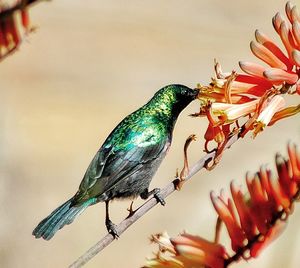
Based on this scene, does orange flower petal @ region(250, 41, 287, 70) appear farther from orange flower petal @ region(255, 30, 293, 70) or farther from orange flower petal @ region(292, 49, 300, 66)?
orange flower petal @ region(292, 49, 300, 66)

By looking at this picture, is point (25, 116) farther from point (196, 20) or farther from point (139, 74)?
point (196, 20)

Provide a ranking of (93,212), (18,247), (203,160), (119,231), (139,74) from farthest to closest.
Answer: (139,74) → (93,212) → (18,247) → (203,160) → (119,231)

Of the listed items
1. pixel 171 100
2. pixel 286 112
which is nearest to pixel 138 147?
pixel 171 100

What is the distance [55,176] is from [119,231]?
5.12 m

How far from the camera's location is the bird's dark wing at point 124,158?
256 centimetres

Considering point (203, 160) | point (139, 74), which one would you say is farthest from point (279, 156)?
point (139, 74)

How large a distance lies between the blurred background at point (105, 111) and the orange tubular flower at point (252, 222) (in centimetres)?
384

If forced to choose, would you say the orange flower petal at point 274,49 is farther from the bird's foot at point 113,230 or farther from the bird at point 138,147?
the bird at point 138,147

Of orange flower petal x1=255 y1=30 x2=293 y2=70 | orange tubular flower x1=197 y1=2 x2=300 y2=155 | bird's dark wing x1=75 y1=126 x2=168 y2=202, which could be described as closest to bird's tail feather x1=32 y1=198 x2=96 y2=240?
bird's dark wing x1=75 y1=126 x2=168 y2=202

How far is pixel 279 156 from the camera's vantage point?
1.50 metres

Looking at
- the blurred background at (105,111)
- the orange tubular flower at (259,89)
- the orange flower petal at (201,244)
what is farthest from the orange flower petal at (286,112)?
the blurred background at (105,111)

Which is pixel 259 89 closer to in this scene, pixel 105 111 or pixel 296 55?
pixel 296 55

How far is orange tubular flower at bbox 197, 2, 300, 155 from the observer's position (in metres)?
1.68

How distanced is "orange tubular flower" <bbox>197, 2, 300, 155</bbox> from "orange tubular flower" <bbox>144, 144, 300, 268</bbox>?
4.9 inches
